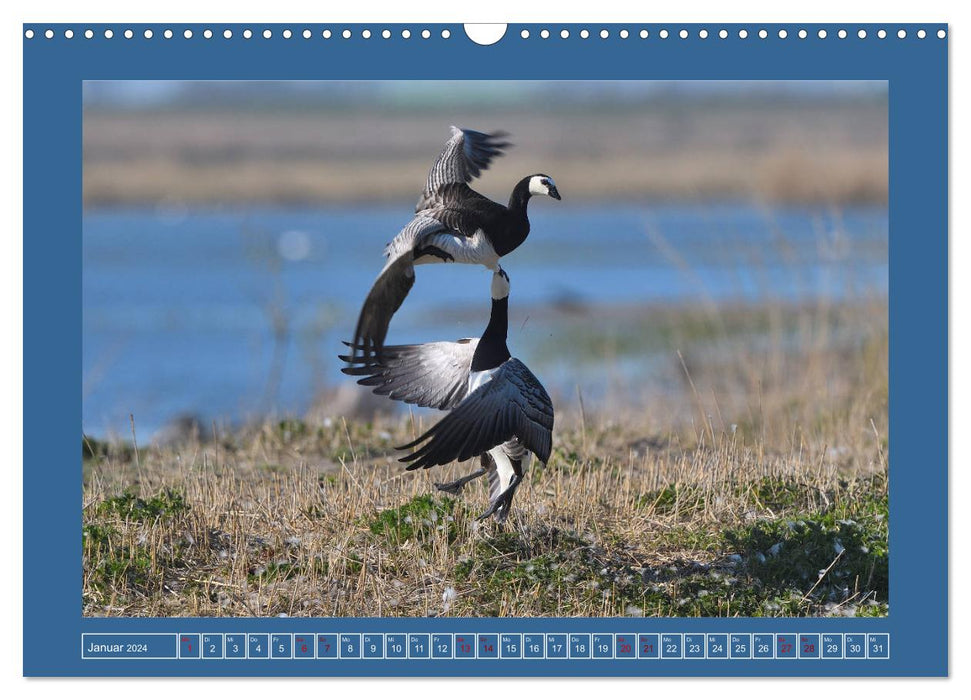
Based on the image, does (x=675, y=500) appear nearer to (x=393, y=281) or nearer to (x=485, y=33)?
(x=393, y=281)

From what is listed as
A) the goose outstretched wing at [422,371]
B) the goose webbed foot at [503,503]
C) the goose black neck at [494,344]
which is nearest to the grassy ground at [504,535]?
the goose webbed foot at [503,503]

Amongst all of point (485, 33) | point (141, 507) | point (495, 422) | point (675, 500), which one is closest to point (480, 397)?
point (495, 422)

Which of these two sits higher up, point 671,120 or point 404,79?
point 671,120

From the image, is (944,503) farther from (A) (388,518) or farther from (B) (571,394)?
(B) (571,394)

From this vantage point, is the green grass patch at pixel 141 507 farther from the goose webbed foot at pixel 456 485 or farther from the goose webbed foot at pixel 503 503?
the goose webbed foot at pixel 503 503

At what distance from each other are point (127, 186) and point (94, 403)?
644 inches

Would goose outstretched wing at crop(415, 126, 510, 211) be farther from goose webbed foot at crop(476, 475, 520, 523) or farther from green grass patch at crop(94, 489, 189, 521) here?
green grass patch at crop(94, 489, 189, 521)

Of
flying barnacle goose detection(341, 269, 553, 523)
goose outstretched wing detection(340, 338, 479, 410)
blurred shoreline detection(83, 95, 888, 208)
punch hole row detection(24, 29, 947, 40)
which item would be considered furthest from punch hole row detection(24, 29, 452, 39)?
blurred shoreline detection(83, 95, 888, 208)

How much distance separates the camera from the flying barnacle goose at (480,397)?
215 inches

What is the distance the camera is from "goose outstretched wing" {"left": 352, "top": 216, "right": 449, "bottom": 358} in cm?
523

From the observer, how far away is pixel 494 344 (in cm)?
581

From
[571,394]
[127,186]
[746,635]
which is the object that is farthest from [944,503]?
[127,186]

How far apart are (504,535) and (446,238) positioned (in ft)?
5.52

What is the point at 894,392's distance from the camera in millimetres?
5453
